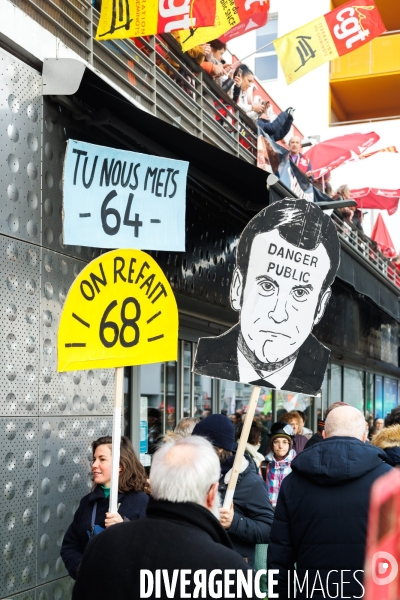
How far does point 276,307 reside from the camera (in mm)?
4973

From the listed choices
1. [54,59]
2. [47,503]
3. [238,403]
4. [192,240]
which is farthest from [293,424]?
[54,59]

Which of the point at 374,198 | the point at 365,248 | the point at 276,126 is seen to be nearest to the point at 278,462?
the point at 276,126

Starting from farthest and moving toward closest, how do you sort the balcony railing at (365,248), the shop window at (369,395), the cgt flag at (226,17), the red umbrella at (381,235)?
the shop window at (369,395) < the red umbrella at (381,235) < the balcony railing at (365,248) < the cgt flag at (226,17)

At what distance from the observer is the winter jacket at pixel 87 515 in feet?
15.6

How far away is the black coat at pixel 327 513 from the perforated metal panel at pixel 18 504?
2.17 metres

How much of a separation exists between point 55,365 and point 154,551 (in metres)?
3.75

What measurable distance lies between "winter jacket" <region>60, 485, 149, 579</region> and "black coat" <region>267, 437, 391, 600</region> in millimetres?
1057

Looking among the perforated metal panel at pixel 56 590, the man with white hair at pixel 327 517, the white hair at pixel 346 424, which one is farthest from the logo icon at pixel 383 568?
the perforated metal panel at pixel 56 590

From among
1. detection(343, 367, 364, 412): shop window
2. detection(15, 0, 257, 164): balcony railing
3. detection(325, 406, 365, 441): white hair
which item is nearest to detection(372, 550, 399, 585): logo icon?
detection(325, 406, 365, 441): white hair

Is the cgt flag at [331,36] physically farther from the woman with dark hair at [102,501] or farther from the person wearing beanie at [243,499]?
the woman with dark hair at [102,501]

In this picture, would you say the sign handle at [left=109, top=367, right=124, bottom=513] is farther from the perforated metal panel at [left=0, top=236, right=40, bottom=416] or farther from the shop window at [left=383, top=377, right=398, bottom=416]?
the shop window at [left=383, top=377, right=398, bottom=416]

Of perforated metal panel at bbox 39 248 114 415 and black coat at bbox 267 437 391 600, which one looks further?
perforated metal panel at bbox 39 248 114 415

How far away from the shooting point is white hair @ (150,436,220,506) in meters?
2.65

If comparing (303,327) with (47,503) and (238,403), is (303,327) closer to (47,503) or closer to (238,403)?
(47,503)
